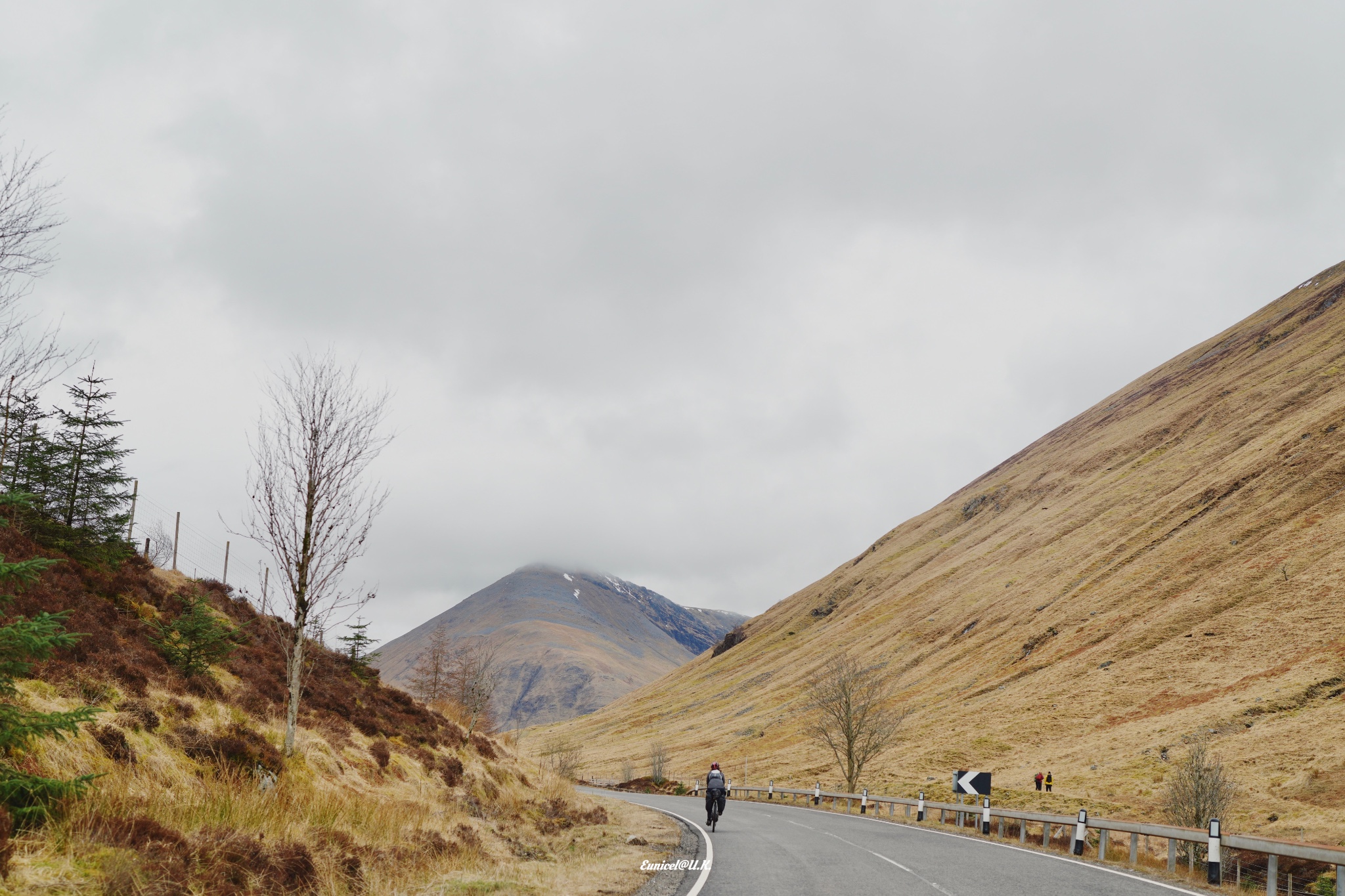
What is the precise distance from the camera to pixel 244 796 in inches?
426

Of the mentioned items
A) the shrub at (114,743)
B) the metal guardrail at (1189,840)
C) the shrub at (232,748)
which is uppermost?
the shrub at (114,743)

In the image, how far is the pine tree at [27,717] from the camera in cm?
639

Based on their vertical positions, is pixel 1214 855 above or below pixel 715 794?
above

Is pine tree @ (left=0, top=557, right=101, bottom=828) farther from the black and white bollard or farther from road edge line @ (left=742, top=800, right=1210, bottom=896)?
the black and white bollard

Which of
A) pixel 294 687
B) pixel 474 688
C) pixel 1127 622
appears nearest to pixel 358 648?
pixel 474 688

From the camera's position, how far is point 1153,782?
46188mm

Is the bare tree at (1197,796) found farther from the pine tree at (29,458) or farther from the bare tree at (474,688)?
the pine tree at (29,458)

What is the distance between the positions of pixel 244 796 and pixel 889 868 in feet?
33.5

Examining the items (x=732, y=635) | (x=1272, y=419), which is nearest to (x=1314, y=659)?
(x=1272, y=419)

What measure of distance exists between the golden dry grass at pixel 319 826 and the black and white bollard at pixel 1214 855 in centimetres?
963

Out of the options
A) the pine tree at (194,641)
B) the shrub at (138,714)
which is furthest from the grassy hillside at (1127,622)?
the shrub at (138,714)

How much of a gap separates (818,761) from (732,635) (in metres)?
101

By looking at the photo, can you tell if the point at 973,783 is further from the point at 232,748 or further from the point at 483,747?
the point at 232,748

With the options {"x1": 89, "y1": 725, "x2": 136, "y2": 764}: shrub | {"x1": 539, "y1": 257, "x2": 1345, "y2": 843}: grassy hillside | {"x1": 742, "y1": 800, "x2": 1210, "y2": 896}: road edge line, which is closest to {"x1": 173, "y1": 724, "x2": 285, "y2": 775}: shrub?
{"x1": 89, "y1": 725, "x2": 136, "y2": 764}: shrub
